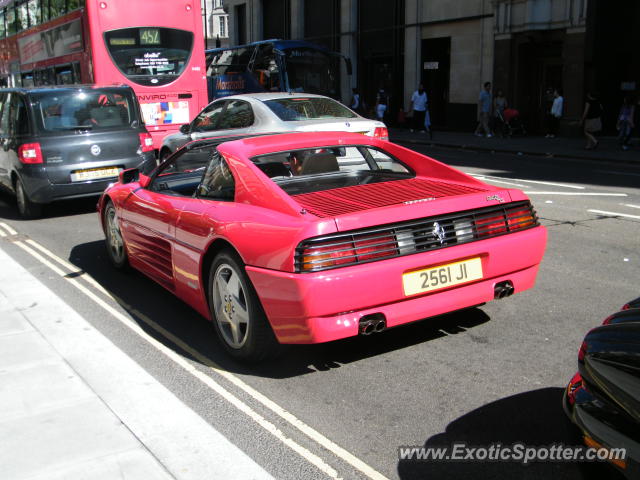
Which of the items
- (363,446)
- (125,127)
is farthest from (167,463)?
(125,127)

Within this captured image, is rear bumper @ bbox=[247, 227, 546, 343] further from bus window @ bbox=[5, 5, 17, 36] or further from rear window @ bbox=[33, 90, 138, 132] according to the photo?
bus window @ bbox=[5, 5, 17, 36]

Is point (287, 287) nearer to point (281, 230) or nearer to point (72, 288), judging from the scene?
point (281, 230)

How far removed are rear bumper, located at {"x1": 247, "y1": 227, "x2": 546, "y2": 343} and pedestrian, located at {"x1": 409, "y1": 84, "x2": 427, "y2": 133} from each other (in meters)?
24.2

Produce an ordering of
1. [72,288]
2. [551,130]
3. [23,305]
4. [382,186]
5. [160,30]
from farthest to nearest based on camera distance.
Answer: [551,130]
[160,30]
[72,288]
[23,305]
[382,186]

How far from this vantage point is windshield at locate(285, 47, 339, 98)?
72.3 ft

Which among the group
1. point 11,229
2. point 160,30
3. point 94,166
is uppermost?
point 160,30

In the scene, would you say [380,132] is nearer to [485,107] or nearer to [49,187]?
[49,187]

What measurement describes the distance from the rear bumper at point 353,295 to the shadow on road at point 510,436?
736mm

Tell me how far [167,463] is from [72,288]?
3682 mm

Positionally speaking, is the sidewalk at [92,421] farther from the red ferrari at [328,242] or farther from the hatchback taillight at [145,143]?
the hatchback taillight at [145,143]

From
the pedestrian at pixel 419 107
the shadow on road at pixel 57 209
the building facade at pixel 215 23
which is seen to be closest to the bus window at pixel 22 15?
the shadow on road at pixel 57 209

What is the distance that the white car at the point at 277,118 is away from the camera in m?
11.2

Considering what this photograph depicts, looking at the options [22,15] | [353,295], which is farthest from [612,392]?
[22,15]

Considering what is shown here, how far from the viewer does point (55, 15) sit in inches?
696
